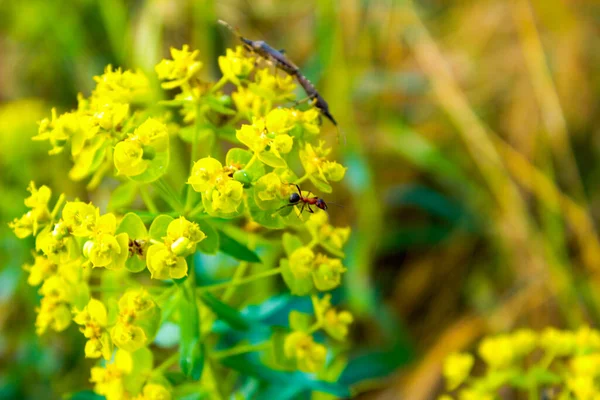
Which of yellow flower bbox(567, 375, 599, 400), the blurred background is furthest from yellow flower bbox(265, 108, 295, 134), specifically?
the blurred background

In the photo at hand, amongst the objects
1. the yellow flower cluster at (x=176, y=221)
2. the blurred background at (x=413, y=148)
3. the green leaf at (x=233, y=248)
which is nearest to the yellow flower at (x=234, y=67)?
the yellow flower cluster at (x=176, y=221)

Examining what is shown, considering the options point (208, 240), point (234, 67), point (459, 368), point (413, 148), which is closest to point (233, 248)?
point (208, 240)

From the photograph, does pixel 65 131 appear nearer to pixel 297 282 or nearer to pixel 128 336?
pixel 128 336

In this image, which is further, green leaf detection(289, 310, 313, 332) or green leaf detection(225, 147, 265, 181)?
green leaf detection(289, 310, 313, 332)

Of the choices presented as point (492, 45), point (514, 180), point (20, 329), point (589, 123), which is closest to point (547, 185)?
point (514, 180)

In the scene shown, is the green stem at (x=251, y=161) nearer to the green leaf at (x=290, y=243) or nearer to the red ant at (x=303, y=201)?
the red ant at (x=303, y=201)

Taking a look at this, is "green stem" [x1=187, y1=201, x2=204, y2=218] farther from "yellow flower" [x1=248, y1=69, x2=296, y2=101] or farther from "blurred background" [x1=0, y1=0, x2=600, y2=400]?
"blurred background" [x1=0, y1=0, x2=600, y2=400]
